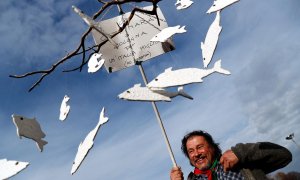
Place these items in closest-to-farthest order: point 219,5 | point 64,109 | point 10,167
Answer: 1. point 10,167
2. point 219,5
3. point 64,109

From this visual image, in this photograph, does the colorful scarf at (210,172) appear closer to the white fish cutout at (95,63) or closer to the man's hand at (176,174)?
the man's hand at (176,174)

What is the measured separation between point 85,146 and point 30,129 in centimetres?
35

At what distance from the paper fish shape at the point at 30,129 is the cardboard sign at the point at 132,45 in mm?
813

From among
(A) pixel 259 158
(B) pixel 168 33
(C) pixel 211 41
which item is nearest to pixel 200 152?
(A) pixel 259 158

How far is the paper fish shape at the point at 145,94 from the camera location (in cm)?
228

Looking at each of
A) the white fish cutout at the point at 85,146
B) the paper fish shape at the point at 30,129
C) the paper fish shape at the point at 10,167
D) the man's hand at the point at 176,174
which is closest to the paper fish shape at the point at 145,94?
the white fish cutout at the point at 85,146

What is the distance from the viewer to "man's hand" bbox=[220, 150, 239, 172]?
6.47 feet

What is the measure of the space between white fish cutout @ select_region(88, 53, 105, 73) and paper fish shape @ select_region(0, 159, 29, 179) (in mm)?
1028

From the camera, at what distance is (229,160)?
6.48 feet

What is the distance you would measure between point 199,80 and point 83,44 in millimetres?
769

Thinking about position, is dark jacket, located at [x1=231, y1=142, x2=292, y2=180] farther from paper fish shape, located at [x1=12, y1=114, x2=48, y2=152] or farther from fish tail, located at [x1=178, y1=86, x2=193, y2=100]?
paper fish shape, located at [x1=12, y1=114, x2=48, y2=152]

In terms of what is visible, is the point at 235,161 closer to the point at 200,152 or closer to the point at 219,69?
the point at 200,152

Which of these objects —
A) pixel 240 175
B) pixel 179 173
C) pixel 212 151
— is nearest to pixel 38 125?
pixel 179 173

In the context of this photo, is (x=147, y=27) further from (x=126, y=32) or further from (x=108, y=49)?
(x=108, y=49)
